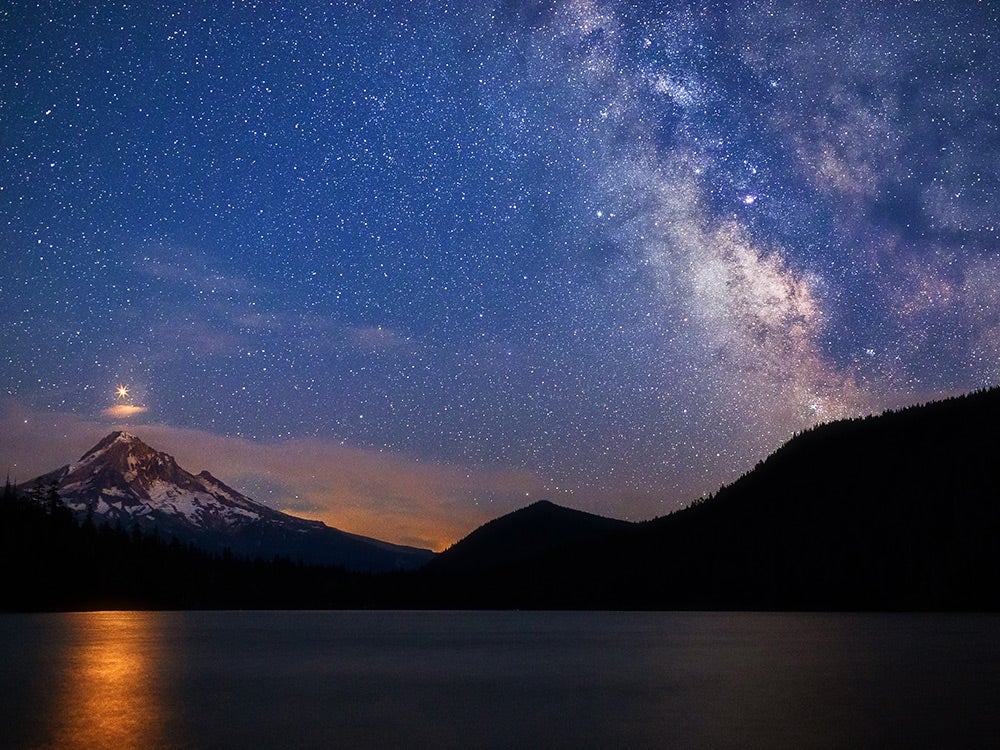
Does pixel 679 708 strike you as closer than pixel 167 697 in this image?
Yes

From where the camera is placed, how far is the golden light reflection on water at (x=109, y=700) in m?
30.0

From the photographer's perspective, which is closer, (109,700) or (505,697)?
(109,700)

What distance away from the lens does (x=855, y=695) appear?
4178cm

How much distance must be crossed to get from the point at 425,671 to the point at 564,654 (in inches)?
764

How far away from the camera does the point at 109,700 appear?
137 feet

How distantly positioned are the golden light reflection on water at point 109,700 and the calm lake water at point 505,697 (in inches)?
4.3

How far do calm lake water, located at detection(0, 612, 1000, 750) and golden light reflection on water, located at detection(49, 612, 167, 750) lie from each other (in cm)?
11

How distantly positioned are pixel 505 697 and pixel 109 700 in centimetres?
1786

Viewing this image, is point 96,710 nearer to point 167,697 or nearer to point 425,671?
point 167,697

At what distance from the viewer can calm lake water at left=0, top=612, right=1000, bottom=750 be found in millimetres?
29989

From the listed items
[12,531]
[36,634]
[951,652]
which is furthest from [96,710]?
[12,531]

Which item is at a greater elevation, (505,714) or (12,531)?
(12,531)

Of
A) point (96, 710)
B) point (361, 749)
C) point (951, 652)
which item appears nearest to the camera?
point (361, 749)

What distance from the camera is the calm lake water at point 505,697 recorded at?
2999 centimetres
